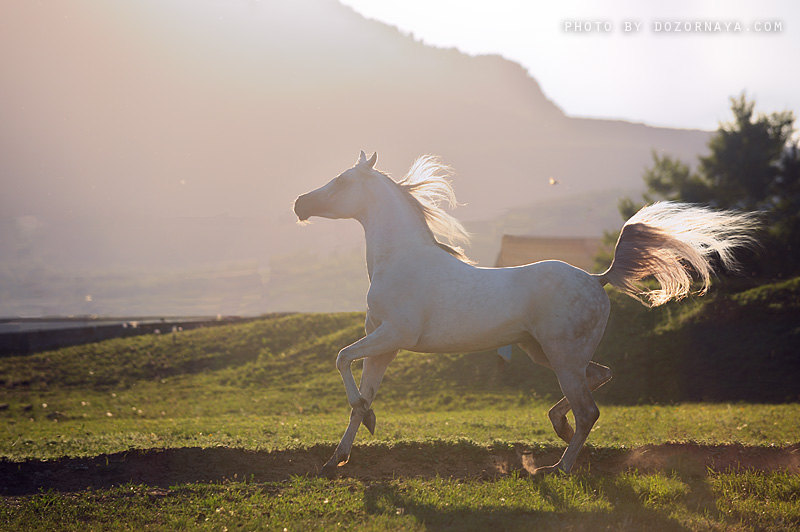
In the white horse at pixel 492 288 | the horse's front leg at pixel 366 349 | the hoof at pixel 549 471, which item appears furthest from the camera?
the hoof at pixel 549 471

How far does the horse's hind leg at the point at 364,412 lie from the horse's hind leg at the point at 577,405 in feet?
6.54

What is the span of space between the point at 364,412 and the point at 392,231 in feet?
7.09

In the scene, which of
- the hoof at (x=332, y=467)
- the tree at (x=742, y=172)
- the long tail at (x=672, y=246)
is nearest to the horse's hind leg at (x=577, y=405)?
the long tail at (x=672, y=246)

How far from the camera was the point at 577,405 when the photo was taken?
671cm

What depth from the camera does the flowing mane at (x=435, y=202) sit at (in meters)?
7.69

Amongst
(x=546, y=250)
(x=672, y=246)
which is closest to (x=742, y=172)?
(x=546, y=250)

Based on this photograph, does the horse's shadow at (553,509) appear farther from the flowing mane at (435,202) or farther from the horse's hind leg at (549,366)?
the flowing mane at (435,202)

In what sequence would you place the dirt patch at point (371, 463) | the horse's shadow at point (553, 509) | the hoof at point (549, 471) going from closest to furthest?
the horse's shadow at point (553, 509)
the hoof at point (549, 471)
the dirt patch at point (371, 463)

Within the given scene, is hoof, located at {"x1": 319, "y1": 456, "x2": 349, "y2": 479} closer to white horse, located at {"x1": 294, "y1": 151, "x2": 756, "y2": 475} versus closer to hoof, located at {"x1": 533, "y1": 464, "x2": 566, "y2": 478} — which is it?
white horse, located at {"x1": 294, "y1": 151, "x2": 756, "y2": 475}

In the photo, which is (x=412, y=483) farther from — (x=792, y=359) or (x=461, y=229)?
(x=792, y=359)

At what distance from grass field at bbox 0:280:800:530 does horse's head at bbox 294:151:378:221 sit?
126 inches

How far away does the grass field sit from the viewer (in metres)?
5.89

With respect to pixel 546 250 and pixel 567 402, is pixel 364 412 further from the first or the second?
pixel 546 250

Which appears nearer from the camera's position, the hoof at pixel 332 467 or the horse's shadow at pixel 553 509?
the horse's shadow at pixel 553 509
